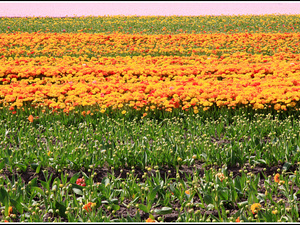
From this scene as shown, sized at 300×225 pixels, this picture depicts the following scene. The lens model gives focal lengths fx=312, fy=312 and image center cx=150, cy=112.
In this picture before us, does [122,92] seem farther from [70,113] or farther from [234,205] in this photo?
[234,205]

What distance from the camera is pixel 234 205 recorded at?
297cm

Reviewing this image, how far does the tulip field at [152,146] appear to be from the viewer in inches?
115

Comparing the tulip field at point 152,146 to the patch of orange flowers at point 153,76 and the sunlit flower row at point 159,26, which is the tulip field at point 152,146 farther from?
the sunlit flower row at point 159,26

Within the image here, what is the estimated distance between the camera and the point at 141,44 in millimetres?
14617

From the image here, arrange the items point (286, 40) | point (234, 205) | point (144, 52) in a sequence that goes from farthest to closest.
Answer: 1. point (286, 40)
2. point (144, 52)
3. point (234, 205)

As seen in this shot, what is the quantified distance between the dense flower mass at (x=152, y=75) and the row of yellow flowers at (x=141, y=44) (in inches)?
1.6

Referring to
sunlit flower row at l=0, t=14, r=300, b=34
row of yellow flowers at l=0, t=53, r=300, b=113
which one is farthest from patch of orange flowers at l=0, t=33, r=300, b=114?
sunlit flower row at l=0, t=14, r=300, b=34

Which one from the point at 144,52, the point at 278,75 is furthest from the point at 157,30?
the point at 278,75

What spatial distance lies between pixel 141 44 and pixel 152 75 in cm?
651

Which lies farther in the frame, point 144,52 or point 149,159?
point 144,52

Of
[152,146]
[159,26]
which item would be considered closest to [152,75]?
[152,146]

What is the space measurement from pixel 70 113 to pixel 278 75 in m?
5.28

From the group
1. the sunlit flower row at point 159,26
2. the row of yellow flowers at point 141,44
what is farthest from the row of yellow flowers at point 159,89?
the sunlit flower row at point 159,26

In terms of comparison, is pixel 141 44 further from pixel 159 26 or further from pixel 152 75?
pixel 159 26
